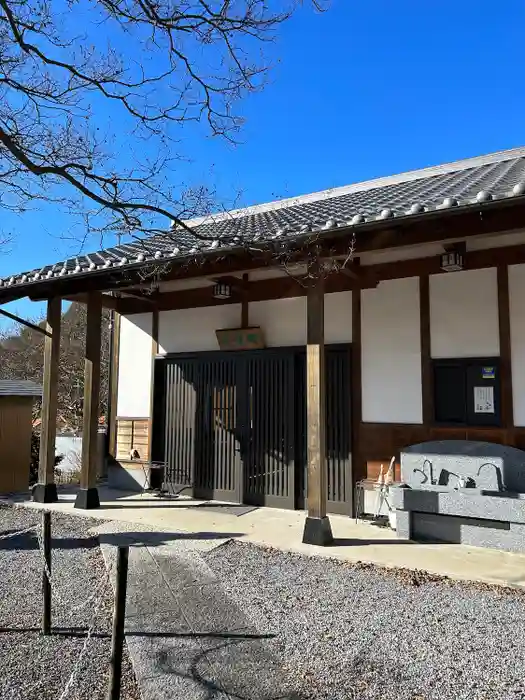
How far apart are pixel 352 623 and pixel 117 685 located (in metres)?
1.71

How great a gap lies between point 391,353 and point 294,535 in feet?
8.20

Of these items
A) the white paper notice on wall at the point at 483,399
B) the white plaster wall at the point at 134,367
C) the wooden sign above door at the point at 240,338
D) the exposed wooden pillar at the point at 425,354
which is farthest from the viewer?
the white plaster wall at the point at 134,367

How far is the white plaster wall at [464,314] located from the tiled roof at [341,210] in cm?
109

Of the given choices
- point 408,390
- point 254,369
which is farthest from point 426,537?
point 254,369

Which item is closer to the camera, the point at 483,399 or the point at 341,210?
the point at 483,399

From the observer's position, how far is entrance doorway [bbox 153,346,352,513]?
6852mm

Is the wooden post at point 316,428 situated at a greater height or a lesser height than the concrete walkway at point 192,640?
greater

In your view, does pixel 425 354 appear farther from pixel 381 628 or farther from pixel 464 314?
pixel 381 628

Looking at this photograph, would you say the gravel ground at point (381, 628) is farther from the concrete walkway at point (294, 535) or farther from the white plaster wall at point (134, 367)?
the white plaster wall at point (134, 367)

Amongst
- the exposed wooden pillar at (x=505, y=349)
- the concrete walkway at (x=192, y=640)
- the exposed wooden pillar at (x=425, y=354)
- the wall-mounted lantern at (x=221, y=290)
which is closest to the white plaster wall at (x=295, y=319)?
the wall-mounted lantern at (x=221, y=290)

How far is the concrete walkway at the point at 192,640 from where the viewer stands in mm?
2605

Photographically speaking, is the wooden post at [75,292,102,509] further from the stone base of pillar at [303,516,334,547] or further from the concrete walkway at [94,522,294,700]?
the stone base of pillar at [303,516,334,547]

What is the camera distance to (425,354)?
6.27m

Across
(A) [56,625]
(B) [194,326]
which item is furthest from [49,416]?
(A) [56,625]
